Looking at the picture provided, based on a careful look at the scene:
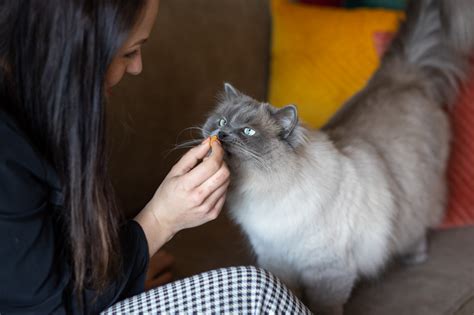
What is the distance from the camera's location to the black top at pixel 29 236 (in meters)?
0.85

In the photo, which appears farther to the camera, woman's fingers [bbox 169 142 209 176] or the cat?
the cat

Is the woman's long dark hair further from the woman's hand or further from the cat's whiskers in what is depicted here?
the cat's whiskers

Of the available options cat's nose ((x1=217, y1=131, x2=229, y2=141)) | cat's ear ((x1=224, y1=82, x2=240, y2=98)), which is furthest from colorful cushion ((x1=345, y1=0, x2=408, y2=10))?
cat's nose ((x1=217, y1=131, x2=229, y2=141))

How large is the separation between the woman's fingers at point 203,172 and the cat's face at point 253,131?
12cm

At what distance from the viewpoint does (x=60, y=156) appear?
0.93 metres

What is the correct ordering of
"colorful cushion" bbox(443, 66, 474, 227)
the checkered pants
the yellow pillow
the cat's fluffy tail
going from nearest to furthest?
the checkered pants < the cat's fluffy tail < "colorful cushion" bbox(443, 66, 474, 227) < the yellow pillow

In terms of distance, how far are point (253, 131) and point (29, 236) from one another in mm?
505

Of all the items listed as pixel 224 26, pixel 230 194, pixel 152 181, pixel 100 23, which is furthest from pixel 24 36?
pixel 224 26

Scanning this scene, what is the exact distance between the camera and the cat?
1.21 meters

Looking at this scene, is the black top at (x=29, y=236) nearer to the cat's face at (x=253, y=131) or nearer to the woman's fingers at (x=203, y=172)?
the woman's fingers at (x=203, y=172)

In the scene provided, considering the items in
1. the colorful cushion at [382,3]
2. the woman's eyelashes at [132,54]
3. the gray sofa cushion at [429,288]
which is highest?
the woman's eyelashes at [132,54]

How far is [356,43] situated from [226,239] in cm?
84

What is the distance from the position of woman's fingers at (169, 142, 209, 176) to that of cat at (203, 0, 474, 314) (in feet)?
0.29

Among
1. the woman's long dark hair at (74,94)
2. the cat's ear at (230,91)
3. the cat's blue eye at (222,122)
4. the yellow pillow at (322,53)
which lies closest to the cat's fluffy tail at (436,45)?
the yellow pillow at (322,53)
